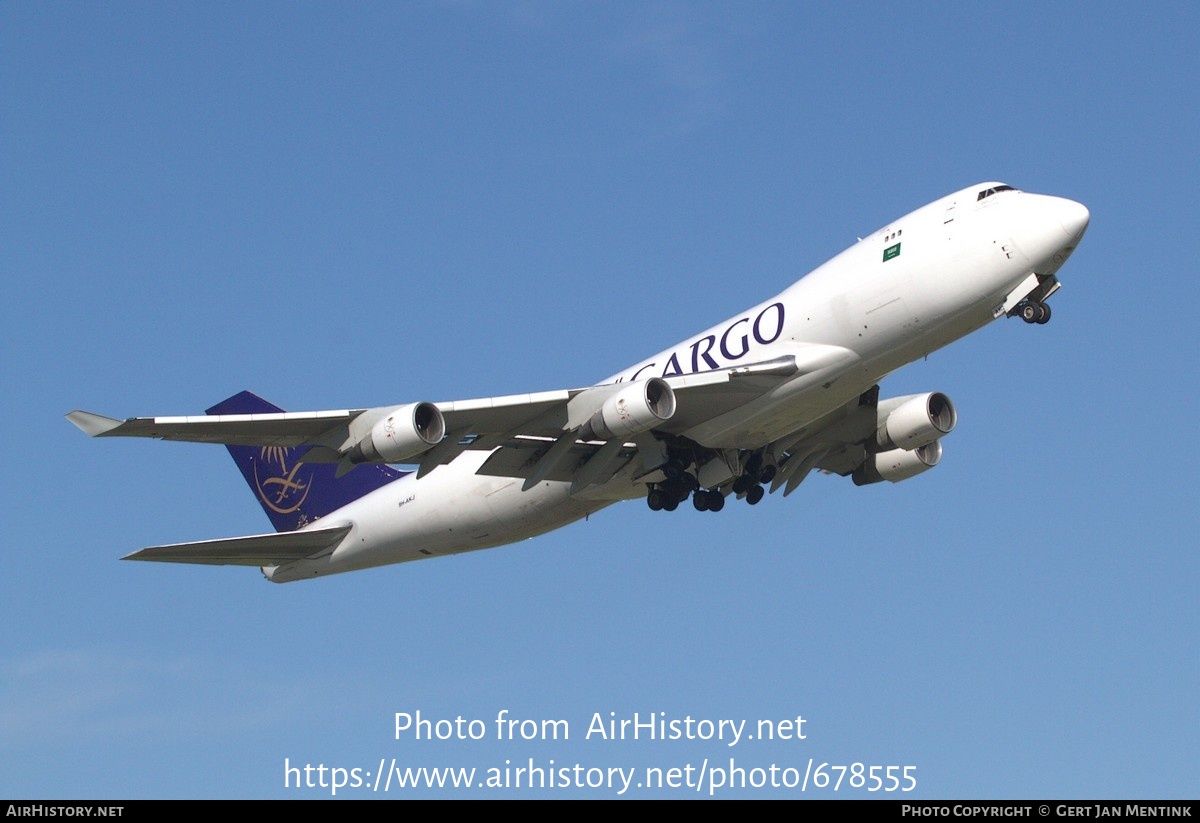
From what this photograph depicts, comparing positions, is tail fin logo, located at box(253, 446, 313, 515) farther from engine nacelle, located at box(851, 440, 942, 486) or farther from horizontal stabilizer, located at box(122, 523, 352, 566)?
engine nacelle, located at box(851, 440, 942, 486)

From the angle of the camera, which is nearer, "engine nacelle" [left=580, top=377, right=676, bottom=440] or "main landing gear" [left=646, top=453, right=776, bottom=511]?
"engine nacelle" [left=580, top=377, right=676, bottom=440]

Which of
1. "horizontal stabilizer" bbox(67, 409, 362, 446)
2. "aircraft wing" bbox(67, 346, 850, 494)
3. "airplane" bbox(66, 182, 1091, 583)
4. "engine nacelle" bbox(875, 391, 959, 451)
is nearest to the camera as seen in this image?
"horizontal stabilizer" bbox(67, 409, 362, 446)

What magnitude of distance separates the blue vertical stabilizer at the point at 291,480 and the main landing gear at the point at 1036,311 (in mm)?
16331

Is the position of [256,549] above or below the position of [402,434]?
above

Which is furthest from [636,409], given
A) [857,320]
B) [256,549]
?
[256,549]

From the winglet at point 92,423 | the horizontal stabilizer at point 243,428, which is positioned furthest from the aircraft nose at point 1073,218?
the winglet at point 92,423

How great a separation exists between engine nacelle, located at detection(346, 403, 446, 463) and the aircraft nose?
474 inches

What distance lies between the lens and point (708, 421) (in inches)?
1259

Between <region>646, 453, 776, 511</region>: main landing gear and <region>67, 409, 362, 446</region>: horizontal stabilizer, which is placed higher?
<region>646, 453, 776, 511</region>: main landing gear

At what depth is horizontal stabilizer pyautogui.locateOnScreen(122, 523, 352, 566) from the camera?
34.1m

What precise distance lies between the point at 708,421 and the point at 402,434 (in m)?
6.55

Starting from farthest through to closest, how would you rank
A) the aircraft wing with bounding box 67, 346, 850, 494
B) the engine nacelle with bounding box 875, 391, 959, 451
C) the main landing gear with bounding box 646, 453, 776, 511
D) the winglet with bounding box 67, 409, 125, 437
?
1. the engine nacelle with bounding box 875, 391, 959, 451
2. the main landing gear with bounding box 646, 453, 776, 511
3. the aircraft wing with bounding box 67, 346, 850, 494
4. the winglet with bounding box 67, 409, 125, 437

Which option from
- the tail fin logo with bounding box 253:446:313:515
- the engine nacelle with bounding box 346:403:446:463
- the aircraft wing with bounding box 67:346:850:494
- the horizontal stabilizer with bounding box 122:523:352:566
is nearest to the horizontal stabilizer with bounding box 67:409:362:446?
the aircraft wing with bounding box 67:346:850:494

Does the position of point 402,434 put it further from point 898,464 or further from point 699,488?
point 898,464
